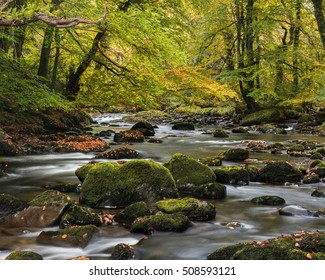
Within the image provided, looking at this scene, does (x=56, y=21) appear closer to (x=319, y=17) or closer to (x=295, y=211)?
(x=295, y=211)

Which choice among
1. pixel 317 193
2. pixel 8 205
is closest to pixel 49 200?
pixel 8 205

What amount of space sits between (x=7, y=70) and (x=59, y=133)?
7.38 meters

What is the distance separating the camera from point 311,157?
1127cm

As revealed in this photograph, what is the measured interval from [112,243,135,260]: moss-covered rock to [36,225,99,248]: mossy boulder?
1.70 ft

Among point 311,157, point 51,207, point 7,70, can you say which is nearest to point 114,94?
point 7,70

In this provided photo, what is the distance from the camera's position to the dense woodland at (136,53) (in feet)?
31.8

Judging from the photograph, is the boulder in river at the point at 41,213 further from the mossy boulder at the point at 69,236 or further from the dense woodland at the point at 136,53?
the dense woodland at the point at 136,53

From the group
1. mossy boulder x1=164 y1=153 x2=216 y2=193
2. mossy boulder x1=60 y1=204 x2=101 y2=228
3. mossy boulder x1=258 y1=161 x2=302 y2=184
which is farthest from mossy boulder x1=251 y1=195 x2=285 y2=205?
mossy boulder x1=60 y1=204 x2=101 y2=228

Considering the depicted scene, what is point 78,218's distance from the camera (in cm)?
534

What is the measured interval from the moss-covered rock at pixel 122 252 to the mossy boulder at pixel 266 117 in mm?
20609

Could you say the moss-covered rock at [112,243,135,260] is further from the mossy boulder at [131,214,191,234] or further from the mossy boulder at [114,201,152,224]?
the mossy boulder at [114,201,152,224]

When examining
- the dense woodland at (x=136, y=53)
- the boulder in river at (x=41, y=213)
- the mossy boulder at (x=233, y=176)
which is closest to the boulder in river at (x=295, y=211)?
the mossy boulder at (x=233, y=176)

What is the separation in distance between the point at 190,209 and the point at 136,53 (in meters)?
9.41
